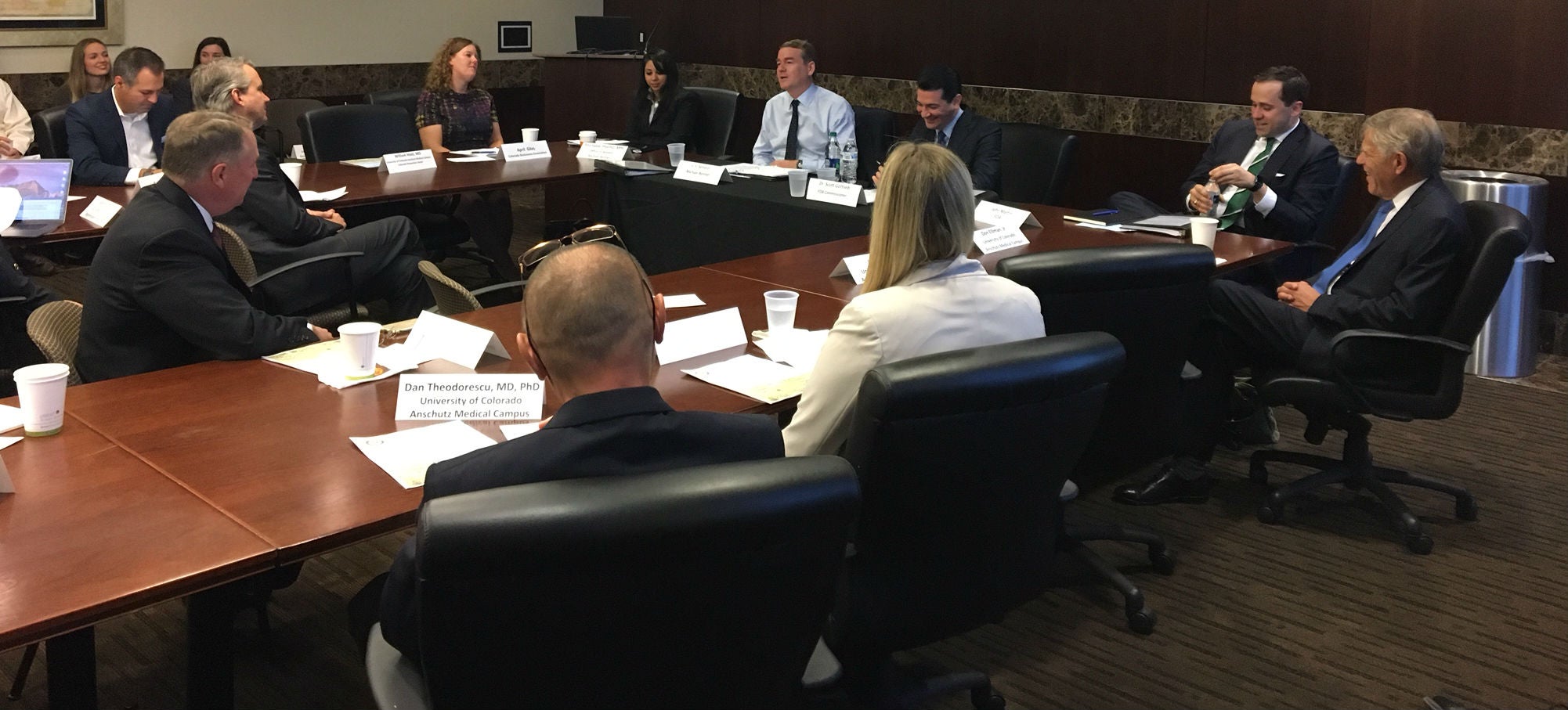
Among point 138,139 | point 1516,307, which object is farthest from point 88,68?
point 1516,307

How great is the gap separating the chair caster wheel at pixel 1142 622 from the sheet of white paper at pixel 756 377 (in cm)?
108

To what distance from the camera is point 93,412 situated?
2490 mm

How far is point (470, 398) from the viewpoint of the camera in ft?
8.30

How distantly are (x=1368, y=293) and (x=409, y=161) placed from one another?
13.0 ft

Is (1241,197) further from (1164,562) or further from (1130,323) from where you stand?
(1130,323)

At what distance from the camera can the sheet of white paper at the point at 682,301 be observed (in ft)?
11.3

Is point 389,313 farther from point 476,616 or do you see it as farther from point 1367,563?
point 476,616

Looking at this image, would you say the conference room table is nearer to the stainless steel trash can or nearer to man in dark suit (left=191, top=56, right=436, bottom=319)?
man in dark suit (left=191, top=56, right=436, bottom=319)

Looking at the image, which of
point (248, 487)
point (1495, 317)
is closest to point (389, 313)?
point (248, 487)

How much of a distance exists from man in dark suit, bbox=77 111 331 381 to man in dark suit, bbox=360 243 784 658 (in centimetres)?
136

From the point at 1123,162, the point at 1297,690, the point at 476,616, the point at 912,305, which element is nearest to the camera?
the point at 476,616

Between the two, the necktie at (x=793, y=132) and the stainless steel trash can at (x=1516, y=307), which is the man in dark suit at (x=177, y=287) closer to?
the necktie at (x=793, y=132)

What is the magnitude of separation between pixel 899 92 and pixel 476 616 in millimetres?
6978

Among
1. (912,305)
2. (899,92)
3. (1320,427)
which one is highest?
(899,92)
